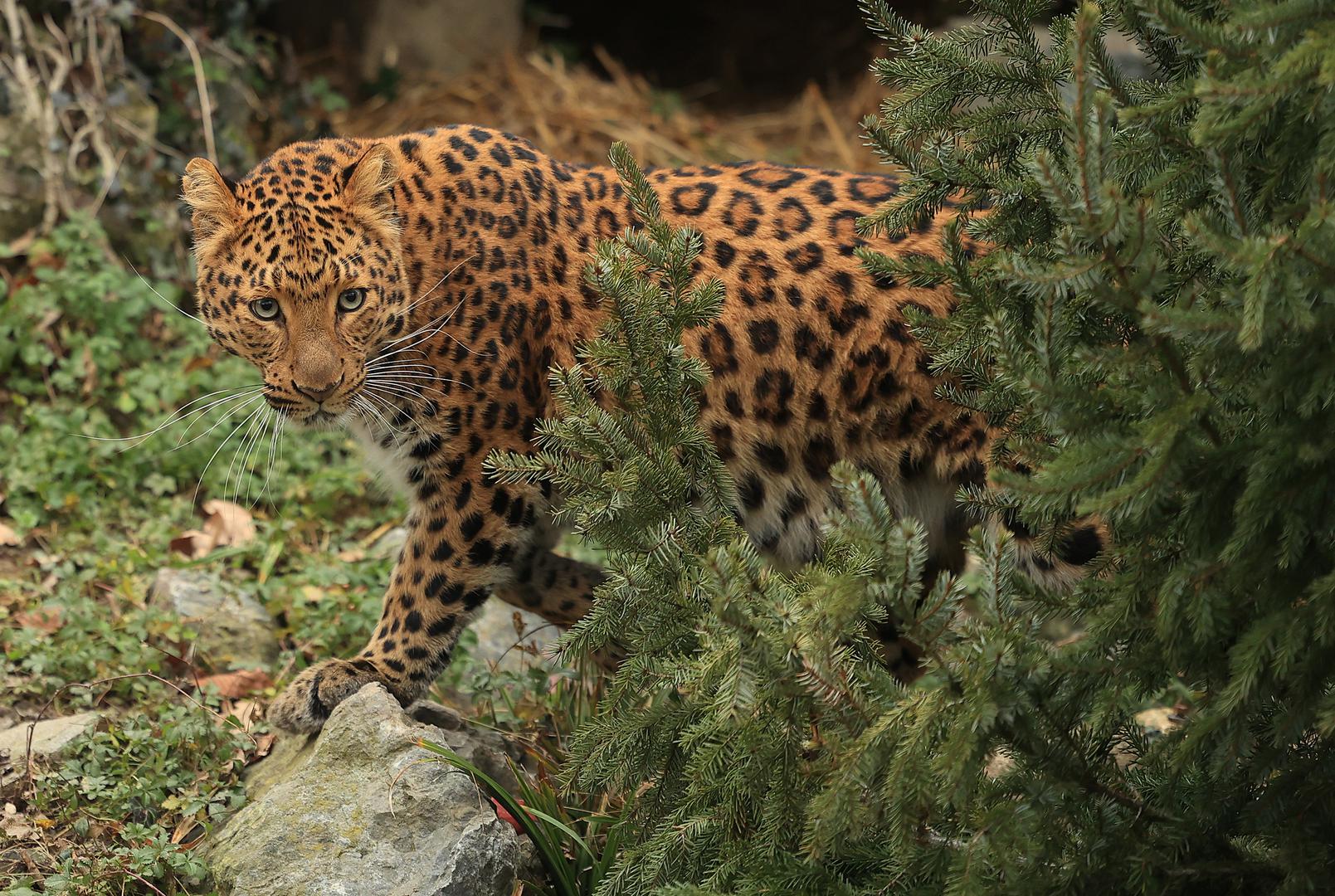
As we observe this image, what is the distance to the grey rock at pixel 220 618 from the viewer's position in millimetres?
5586

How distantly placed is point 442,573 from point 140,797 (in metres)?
1.21

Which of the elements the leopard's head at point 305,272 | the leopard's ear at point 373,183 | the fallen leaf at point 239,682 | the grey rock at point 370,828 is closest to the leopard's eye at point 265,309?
the leopard's head at point 305,272

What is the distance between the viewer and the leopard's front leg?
4.87m

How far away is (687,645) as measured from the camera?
3484 millimetres

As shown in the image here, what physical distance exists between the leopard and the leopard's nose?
0.04ft

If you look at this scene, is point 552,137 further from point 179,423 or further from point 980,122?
point 980,122

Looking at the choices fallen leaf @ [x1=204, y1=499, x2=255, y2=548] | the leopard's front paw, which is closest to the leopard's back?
the leopard's front paw

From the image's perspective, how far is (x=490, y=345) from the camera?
4926mm

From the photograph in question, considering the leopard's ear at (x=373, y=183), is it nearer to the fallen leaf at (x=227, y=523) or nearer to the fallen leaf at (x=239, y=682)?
the fallen leaf at (x=239, y=682)

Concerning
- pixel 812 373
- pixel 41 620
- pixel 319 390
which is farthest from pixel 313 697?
pixel 812 373

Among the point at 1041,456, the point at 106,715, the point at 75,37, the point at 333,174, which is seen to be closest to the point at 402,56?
the point at 75,37

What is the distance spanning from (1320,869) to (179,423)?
5.71 meters

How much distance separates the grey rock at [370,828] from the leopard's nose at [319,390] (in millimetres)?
1025

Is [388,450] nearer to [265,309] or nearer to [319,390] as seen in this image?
[319,390]
